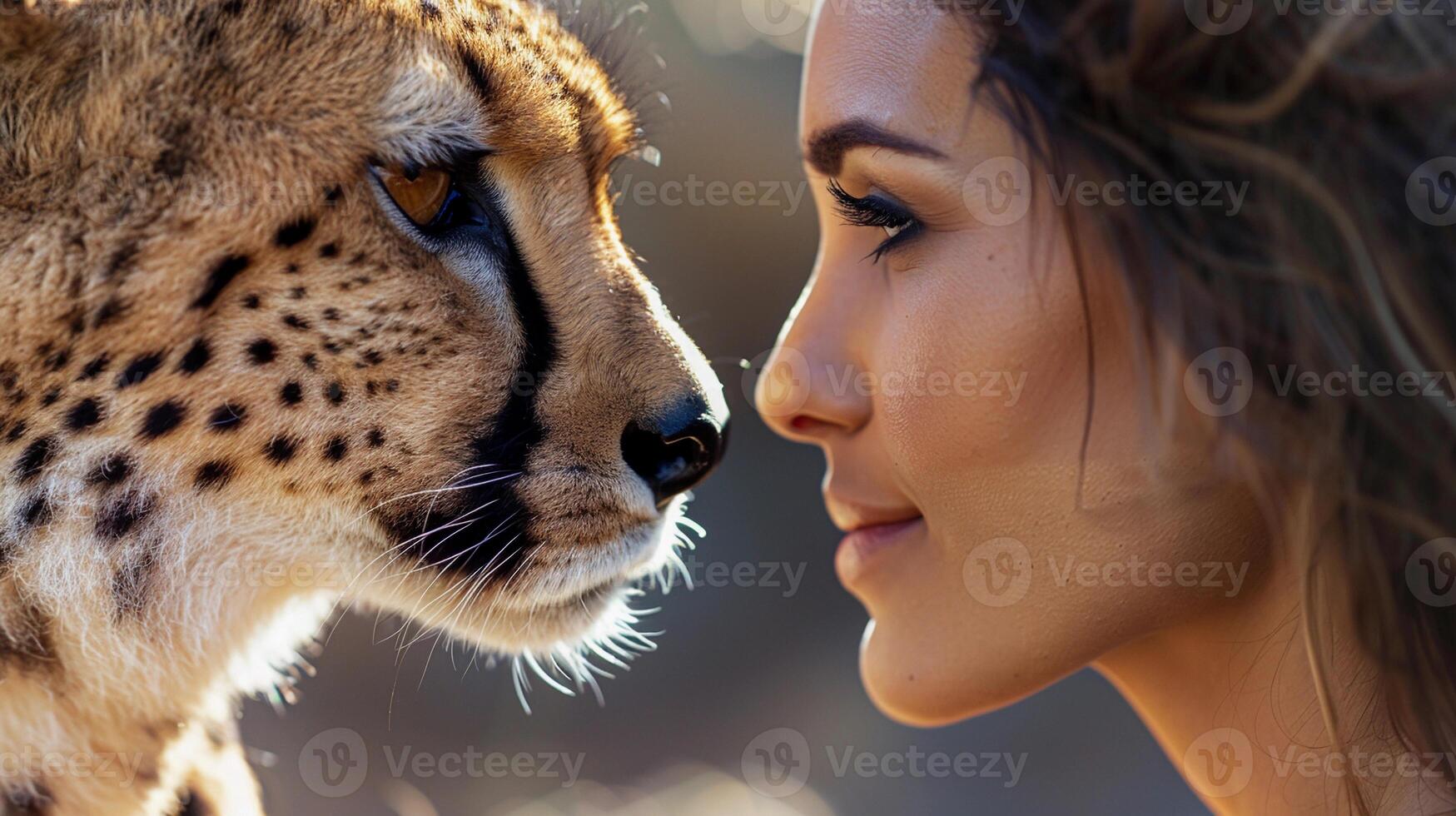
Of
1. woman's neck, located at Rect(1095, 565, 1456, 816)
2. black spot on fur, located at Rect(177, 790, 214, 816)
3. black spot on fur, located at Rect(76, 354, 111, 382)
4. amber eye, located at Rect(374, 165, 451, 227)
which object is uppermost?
amber eye, located at Rect(374, 165, 451, 227)

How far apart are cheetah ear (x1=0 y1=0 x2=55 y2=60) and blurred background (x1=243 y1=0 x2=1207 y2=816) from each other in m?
1.77

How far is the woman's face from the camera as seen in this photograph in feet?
3.88

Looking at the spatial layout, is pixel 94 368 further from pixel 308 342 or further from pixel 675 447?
pixel 675 447

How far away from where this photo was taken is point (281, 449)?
4.79 feet

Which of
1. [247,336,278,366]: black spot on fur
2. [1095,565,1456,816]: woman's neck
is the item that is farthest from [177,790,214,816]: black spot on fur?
[1095,565,1456,816]: woman's neck

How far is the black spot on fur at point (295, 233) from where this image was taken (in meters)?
1.45

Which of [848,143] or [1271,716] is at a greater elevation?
[848,143]

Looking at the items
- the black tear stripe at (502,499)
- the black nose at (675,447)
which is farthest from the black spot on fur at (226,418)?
the black nose at (675,447)

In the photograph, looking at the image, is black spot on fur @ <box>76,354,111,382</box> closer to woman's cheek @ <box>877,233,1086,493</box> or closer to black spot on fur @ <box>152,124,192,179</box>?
black spot on fur @ <box>152,124,192,179</box>

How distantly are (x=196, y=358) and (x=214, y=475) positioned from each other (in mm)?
146

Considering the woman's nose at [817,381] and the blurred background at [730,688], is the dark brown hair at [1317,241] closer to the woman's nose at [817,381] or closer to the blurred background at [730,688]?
the woman's nose at [817,381]

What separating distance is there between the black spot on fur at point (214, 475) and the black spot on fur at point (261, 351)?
136 millimetres

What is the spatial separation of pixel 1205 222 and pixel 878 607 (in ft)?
1.91

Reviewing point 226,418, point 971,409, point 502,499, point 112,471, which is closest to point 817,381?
point 971,409
